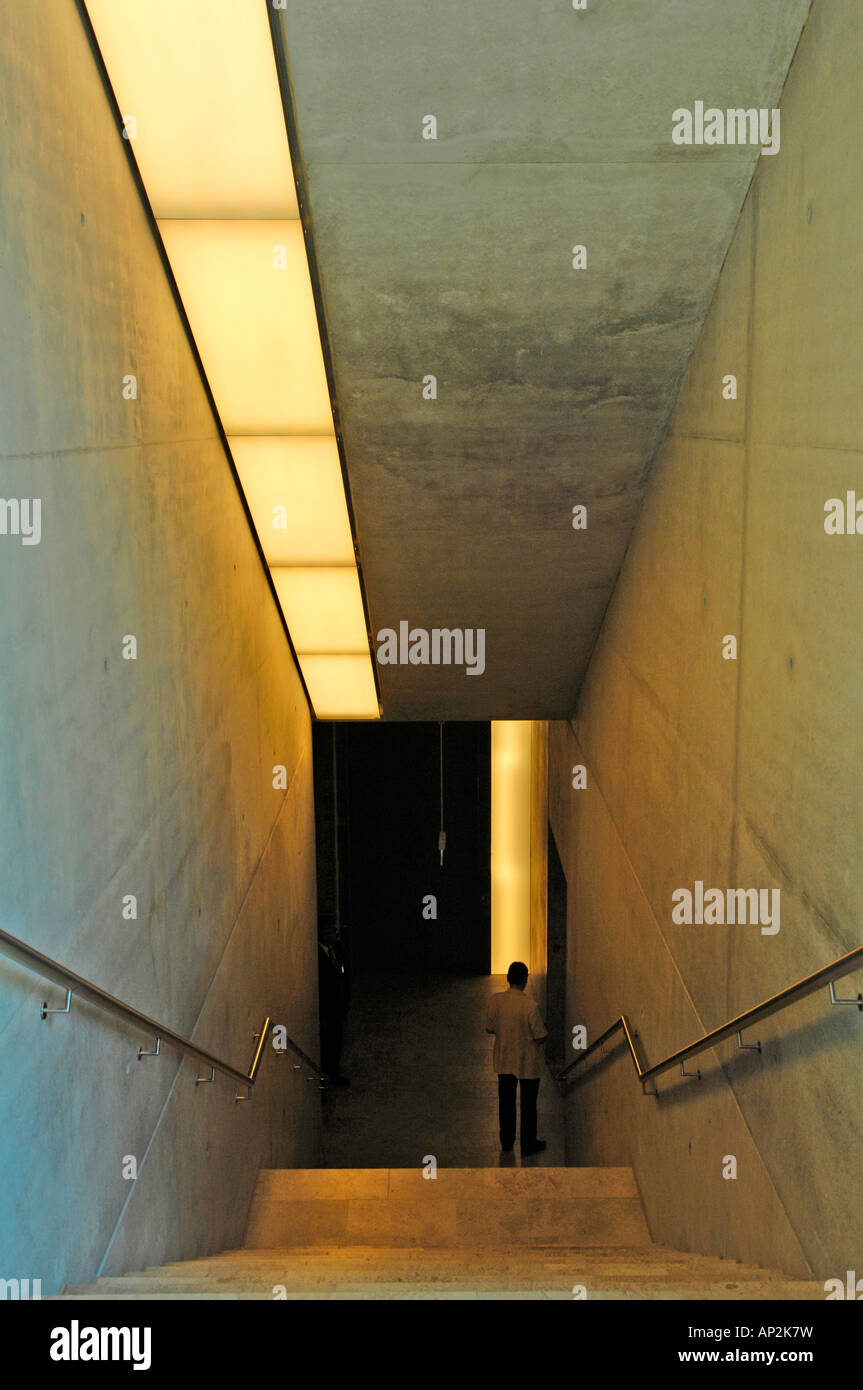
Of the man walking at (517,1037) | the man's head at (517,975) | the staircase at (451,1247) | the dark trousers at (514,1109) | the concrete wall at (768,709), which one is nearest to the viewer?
the concrete wall at (768,709)

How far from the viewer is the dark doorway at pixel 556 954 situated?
10125 millimetres

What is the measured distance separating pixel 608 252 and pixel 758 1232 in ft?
11.8

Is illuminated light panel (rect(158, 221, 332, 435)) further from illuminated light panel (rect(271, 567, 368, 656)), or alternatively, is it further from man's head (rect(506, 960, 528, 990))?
man's head (rect(506, 960, 528, 990))

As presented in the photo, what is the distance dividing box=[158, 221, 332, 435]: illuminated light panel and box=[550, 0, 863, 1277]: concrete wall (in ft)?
5.51

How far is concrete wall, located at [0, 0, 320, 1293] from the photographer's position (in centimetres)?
267

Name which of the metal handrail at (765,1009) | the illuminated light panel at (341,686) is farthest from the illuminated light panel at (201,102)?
the illuminated light panel at (341,686)

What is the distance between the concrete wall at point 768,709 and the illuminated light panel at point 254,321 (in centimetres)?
168

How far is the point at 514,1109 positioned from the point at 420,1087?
6.33 feet

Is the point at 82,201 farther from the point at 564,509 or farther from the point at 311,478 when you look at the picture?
the point at 564,509

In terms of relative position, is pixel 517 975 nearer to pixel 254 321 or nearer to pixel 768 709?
pixel 768 709

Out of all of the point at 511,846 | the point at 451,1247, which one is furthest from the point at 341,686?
the point at 511,846

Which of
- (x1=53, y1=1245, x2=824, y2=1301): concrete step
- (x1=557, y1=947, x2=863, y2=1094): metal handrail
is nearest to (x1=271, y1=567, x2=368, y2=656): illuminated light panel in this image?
(x1=557, y1=947, x2=863, y2=1094): metal handrail

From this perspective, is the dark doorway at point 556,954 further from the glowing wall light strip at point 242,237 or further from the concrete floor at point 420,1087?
the glowing wall light strip at point 242,237
